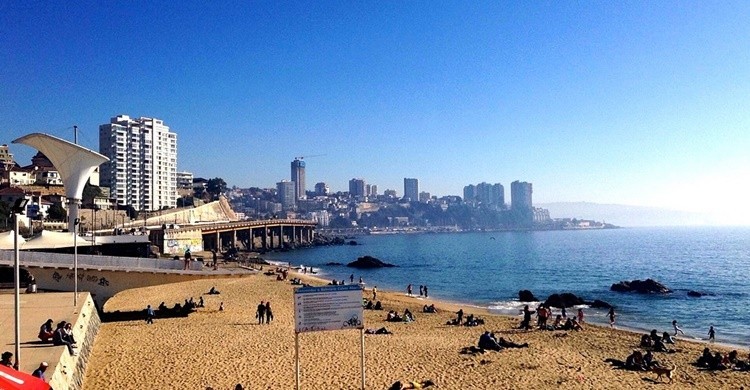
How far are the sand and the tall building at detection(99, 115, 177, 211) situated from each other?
106446 mm

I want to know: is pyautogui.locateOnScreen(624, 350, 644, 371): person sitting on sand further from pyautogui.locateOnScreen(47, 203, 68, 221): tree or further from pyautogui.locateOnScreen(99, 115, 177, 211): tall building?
pyautogui.locateOnScreen(99, 115, 177, 211): tall building

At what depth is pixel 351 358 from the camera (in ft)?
56.0

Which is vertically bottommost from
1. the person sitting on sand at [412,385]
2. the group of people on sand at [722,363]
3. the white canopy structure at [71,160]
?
the group of people on sand at [722,363]

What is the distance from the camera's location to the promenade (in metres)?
11.4

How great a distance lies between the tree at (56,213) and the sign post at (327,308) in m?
62.0

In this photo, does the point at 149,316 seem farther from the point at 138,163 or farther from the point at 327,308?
the point at 138,163

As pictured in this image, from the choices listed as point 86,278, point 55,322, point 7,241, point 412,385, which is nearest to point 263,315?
point 86,278

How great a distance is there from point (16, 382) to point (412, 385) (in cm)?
924

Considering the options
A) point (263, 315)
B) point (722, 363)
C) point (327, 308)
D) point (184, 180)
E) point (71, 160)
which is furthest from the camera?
point (184, 180)

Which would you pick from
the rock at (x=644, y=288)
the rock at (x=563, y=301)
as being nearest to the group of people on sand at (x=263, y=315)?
the rock at (x=563, y=301)

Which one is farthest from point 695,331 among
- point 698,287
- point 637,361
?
point 698,287

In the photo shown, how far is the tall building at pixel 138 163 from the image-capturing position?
11925 cm

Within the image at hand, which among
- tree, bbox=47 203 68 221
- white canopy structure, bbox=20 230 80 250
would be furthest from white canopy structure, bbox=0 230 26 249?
tree, bbox=47 203 68 221

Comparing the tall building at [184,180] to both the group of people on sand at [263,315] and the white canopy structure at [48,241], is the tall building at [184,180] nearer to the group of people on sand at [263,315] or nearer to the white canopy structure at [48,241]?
the white canopy structure at [48,241]
